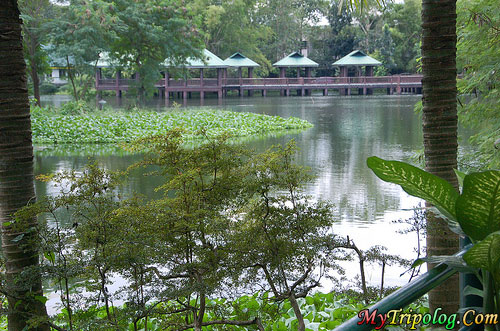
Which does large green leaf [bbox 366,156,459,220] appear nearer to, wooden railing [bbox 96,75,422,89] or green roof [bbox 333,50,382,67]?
wooden railing [bbox 96,75,422,89]

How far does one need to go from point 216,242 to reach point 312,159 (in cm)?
873

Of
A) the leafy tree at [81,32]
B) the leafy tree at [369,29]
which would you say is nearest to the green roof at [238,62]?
the leafy tree at [369,29]

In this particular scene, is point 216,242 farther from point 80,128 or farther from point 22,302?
point 80,128

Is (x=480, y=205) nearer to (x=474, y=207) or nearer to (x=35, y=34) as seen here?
(x=474, y=207)

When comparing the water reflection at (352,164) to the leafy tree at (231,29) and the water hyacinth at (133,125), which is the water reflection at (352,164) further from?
the leafy tree at (231,29)

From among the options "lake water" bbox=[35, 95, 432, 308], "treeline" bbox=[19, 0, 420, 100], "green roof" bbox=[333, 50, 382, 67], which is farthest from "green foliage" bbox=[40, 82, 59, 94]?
"lake water" bbox=[35, 95, 432, 308]

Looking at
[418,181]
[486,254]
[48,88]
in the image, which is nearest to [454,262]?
[486,254]

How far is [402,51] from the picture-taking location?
42000 mm

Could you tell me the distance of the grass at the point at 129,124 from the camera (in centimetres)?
1523

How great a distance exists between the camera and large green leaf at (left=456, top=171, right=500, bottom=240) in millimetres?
1113

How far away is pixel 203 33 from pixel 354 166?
15.5m

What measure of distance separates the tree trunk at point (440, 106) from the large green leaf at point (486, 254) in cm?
205

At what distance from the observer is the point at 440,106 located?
322 cm

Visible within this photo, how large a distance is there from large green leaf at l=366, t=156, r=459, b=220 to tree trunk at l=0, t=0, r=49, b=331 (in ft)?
7.50
